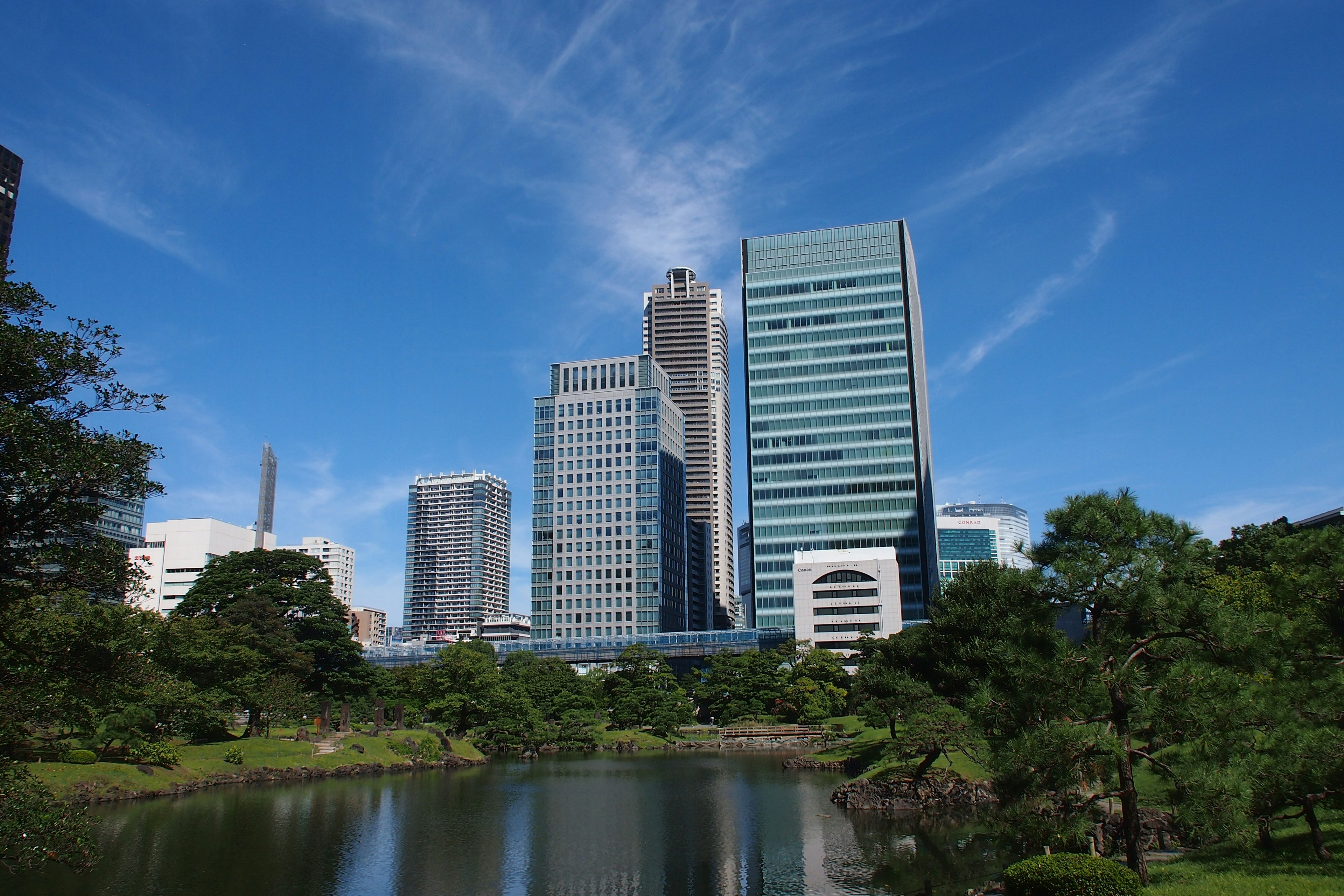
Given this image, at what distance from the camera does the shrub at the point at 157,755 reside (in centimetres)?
6172

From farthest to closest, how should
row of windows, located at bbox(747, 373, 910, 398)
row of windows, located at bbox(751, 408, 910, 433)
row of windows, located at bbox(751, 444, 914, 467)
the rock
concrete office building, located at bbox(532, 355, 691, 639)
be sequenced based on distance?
concrete office building, located at bbox(532, 355, 691, 639) → row of windows, located at bbox(747, 373, 910, 398) → row of windows, located at bbox(751, 408, 910, 433) → row of windows, located at bbox(751, 444, 914, 467) → the rock

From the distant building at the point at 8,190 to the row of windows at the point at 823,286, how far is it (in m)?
122

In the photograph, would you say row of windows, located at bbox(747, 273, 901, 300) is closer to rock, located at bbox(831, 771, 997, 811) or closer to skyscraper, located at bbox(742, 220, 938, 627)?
skyscraper, located at bbox(742, 220, 938, 627)

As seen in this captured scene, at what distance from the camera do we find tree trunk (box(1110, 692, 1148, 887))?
24.5 metres

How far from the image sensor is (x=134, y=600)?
2580 centimetres

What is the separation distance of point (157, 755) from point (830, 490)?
120 metres

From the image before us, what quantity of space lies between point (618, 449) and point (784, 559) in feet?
143

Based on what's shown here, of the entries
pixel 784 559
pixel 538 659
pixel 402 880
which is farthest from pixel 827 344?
pixel 402 880

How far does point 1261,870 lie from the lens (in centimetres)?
2323

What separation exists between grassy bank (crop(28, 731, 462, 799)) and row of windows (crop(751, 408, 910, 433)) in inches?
3623

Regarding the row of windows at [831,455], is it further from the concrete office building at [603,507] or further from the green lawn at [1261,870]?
the green lawn at [1261,870]

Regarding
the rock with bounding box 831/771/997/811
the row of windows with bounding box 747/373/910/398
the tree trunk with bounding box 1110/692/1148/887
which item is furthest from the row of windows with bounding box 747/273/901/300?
the tree trunk with bounding box 1110/692/1148/887

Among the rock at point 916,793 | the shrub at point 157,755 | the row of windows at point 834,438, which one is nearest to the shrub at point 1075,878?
the rock at point 916,793

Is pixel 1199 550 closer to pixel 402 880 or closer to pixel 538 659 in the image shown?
pixel 402 880
